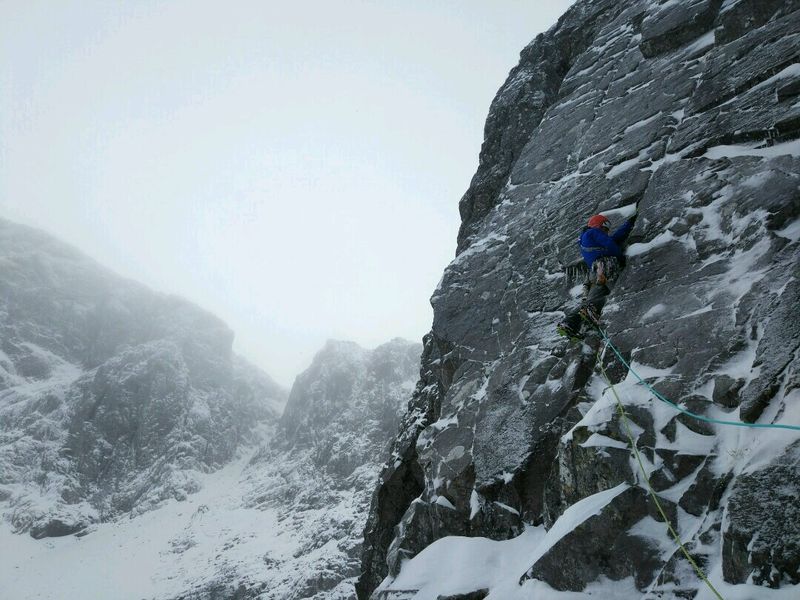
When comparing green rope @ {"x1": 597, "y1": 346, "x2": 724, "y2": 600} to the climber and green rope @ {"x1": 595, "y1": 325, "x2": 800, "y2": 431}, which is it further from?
the climber

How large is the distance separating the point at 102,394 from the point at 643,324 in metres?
74.4

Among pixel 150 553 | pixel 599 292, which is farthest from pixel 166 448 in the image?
pixel 599 292

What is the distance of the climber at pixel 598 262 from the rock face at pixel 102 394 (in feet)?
199

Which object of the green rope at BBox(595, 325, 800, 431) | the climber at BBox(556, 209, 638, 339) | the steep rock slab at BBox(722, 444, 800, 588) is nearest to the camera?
the steep rock slab at BBox(722, 444, 800, 588)

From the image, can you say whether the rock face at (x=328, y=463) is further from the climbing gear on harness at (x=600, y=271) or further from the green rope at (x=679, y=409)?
the green rope at (x=679, y=409)

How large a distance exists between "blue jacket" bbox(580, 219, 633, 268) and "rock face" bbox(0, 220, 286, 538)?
201 ft

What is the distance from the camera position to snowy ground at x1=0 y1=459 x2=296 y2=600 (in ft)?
137

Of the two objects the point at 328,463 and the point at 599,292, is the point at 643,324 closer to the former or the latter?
the point at 599,292

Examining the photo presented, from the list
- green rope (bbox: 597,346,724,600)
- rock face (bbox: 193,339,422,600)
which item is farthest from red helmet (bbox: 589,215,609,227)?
rock face (bbox: 193,339,422,600)

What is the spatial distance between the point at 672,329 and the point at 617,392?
1222mm

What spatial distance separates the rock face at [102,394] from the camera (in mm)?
57281

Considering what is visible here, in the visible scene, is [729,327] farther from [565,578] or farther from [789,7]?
[789,7]

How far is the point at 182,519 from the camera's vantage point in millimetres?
52688

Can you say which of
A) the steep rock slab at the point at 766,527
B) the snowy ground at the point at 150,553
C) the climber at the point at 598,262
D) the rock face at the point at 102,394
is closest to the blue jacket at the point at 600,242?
the climber at the point at 598,262
